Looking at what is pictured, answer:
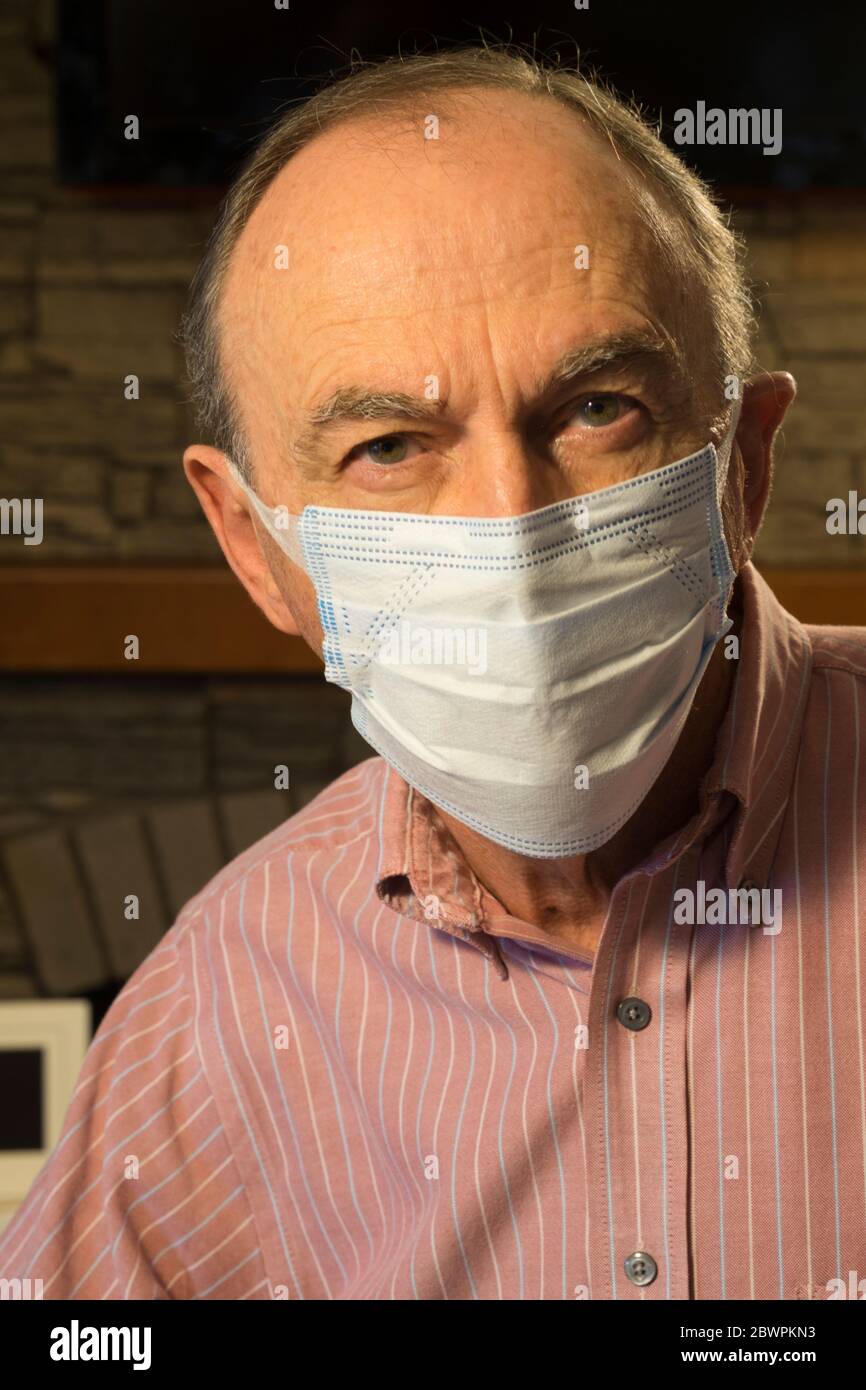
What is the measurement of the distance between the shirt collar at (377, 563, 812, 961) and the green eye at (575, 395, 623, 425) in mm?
172

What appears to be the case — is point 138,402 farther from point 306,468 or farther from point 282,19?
point 306,468

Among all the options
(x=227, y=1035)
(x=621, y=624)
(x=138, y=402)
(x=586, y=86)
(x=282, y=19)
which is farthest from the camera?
(x=138, y=402)

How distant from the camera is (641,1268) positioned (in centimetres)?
90

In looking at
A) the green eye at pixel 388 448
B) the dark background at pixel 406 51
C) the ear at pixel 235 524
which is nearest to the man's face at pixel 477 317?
the green eye at pixel 388 448

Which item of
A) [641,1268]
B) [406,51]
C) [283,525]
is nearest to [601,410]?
[283,525]

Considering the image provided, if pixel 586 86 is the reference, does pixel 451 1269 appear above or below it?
below

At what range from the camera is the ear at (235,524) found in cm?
102

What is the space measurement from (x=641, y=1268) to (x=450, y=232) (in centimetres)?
62

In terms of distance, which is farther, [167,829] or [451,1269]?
[167,829]

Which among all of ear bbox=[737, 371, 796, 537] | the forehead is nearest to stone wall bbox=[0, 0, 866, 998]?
ear bbox=[737, 371, 796, 537]

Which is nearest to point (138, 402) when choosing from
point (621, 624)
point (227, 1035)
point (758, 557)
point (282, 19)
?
point (282, 19)

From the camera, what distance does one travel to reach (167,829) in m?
2.95

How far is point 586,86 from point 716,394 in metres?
0.22

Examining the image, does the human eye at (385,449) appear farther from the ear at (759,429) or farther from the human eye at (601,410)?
the ear at (759,429)
